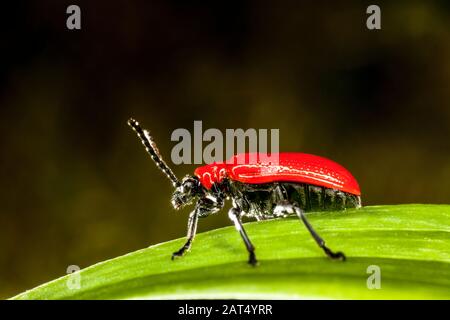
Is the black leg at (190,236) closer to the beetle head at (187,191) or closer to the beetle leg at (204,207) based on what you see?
the beetle leg at (204,207)

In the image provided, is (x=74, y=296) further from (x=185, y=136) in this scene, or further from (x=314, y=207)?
(x=185, y=136)

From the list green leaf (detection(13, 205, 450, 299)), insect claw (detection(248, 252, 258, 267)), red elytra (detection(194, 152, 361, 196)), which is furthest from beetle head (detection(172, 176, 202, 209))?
insect claw (detection(248, 252, 258, 267))

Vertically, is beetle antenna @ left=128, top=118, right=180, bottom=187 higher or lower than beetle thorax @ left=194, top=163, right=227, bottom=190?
higher

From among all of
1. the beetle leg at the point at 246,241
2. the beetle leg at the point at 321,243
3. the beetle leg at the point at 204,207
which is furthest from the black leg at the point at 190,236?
the beetle leg at the point at 321,243

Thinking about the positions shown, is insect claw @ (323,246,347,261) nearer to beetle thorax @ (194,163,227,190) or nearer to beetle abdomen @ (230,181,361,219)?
beetle abdomen @ (230,181,361,219)

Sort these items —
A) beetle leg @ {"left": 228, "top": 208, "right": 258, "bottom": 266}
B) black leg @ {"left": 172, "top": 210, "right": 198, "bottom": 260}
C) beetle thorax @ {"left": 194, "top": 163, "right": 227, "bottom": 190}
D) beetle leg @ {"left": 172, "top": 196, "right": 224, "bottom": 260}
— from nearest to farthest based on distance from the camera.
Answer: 1. beetle leg @ {"left": 228, "top": 208, "right": 258, "bottom": 266}
2. black leg @ {"left": 172, "top": 210, "right": 198, "bottom": 260}
3. beetle leg @ {"left": 172, "top": 196, "right": 224, "bottom": 260}
4. beetle thorax @ {"left": 194, "top": 163, "right": 227, "bottom": 190}

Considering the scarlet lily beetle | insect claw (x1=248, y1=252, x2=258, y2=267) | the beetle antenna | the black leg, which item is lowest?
the black leg

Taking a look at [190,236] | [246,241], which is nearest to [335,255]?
[246,241]

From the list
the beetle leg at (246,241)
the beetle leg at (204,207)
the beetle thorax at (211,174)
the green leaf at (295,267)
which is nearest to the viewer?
the green leaf at (295,267)

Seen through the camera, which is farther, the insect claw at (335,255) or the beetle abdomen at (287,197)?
the beetle abdomen at (287,197)
